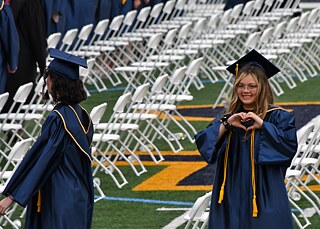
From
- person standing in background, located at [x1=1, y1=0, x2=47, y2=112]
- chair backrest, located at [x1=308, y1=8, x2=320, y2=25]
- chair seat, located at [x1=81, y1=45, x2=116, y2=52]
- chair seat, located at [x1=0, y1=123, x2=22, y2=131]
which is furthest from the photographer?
chair backrest, located at [x1=308, y1=8, x2=320, y2=25]

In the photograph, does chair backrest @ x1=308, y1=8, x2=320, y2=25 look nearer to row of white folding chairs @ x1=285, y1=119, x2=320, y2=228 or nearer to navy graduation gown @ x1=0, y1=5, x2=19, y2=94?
navy graduation gown @ x1=0, y1=5, x2=19, y2=94

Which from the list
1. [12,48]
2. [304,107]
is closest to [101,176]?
[12,48]

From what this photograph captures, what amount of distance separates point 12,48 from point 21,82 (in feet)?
2.99

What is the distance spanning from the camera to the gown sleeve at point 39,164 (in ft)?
27.6

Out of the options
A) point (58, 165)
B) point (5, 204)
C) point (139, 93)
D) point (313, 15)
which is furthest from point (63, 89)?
point (313, 15)

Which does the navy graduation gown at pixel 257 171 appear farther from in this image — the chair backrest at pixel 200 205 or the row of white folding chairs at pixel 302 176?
the row of white folding chairs at pixel 302 176

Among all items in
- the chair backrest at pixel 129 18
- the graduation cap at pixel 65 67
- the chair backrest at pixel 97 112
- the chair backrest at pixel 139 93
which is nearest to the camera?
the graduation cap at pixel 65 67

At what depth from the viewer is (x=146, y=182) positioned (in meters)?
13.1

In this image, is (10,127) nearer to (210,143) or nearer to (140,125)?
(140,125)

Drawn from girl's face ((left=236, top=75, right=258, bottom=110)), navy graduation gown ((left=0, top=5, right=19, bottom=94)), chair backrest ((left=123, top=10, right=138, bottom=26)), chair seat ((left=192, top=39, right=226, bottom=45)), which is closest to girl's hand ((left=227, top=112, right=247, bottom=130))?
girl's face ((left=236, top=75, right=258, bottom=110))

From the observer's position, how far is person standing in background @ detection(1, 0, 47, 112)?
49.7ft

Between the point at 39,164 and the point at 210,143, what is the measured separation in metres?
1.16

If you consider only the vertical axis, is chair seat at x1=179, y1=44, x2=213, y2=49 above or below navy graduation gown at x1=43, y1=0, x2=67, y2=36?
below

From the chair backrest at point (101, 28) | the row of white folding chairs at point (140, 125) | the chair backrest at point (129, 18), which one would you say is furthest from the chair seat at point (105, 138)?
the chair backrest at point (129, 18)
